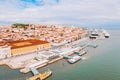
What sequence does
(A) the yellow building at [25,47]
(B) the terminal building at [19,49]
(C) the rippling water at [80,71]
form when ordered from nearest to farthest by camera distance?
1. (C) the rippling water at [80,71]
2. (B) the terminal building at [19,49]
3. (A) the yellow building at [25,47]

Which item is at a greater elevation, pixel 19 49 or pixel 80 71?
pixel 19 49

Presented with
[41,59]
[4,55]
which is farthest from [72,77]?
[4,55]

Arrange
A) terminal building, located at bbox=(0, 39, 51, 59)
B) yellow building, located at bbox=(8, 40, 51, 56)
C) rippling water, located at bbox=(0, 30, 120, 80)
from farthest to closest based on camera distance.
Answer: yellow building, located at bbox=(8, 40, 51, 56)
terminal building, located at bbox=(0, 39, 51, 59)
rippling water, located at bbox=(0, 30, 120, 80)

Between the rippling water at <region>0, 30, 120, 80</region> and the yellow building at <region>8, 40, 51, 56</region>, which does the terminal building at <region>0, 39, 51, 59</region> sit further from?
the rippling water at <region>0, 30, 120, 80</region>

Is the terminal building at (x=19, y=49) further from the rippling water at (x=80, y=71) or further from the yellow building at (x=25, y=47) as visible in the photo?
the rippling water at (x=80, y=71)

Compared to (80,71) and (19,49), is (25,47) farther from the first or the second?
(80,71)

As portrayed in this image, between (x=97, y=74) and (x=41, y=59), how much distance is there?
7636 mm

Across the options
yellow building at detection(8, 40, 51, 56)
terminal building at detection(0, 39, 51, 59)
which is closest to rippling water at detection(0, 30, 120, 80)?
terminal building at detection(0, 39, 51, 59)

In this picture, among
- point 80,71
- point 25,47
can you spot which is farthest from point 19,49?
point 80,71

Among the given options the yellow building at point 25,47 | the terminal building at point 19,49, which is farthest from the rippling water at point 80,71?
the yellow building at point 25,47

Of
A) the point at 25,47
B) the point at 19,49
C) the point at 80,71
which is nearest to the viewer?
the point at 80,71

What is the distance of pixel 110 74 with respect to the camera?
51.8 feet

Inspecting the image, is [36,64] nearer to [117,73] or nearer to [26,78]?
A: [26,78]

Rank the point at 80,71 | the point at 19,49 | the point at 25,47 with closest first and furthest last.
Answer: the point at 80,71 → the point at 19,49 → the point at 25,47
